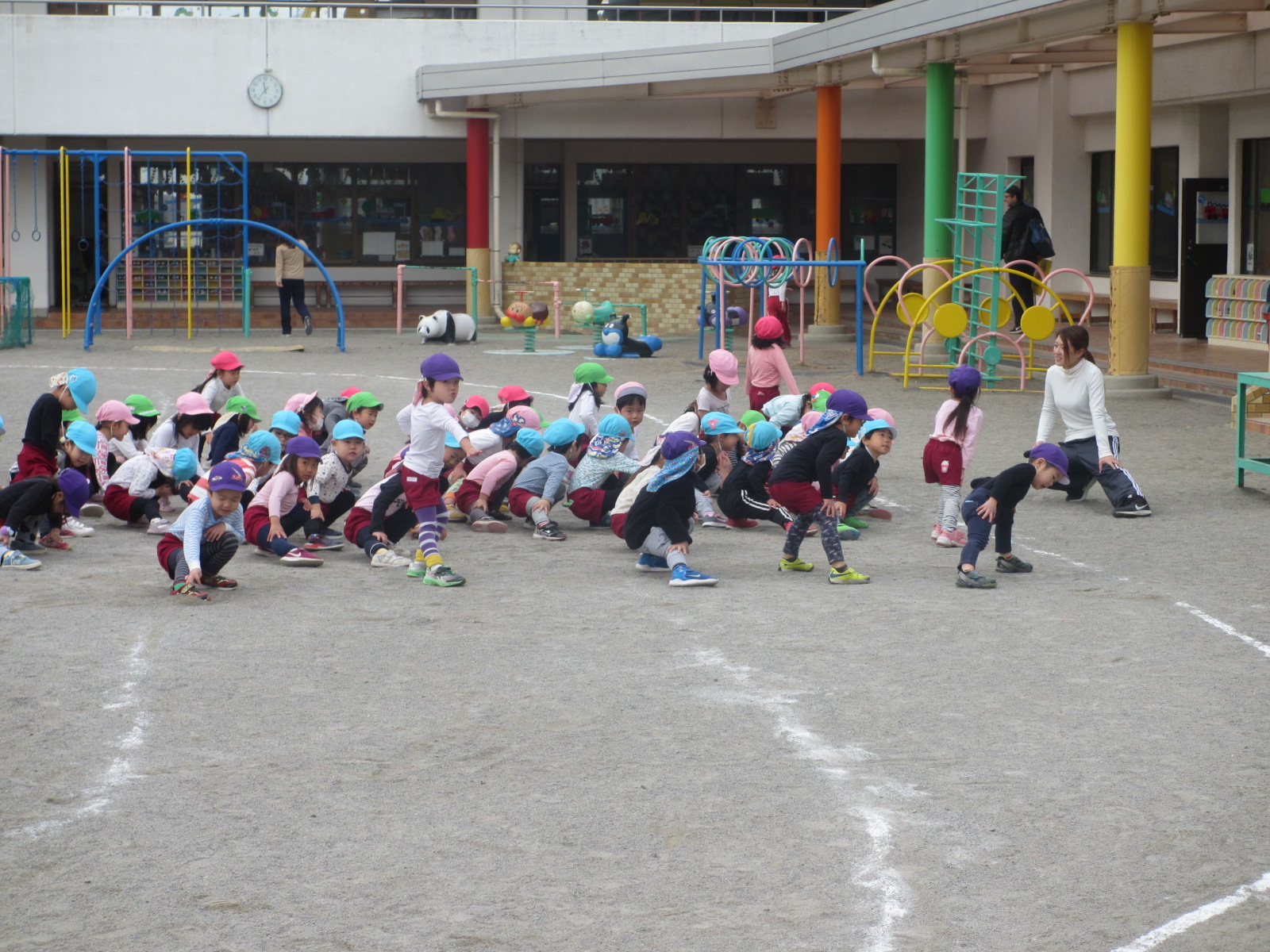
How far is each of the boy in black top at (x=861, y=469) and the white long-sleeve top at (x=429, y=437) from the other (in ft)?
7.81

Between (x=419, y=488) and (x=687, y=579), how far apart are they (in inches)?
61.2

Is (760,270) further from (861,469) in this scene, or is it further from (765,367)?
(861,469)

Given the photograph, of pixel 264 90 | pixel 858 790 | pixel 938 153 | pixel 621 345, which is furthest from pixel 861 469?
pixel 264 90

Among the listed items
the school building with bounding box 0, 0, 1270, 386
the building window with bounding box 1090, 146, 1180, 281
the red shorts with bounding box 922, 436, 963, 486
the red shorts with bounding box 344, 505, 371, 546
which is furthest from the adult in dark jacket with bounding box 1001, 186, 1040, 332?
the red shorts with bounding box 344, 505, 371, 546

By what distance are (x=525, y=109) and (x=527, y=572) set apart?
2186 centimetres

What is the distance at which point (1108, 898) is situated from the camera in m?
4.36

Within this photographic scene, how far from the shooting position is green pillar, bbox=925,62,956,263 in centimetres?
2102

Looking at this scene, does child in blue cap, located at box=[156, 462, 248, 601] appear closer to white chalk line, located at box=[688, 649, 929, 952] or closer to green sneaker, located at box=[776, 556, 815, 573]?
white chalk line, located at box=[688, 649, 929, 952]

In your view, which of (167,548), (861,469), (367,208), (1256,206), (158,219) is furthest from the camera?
(367,208)

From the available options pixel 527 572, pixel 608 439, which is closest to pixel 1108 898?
pixel 527 572

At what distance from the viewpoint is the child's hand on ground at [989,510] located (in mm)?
8305

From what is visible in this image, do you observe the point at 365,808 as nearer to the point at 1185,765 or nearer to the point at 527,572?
the point at 1185,765

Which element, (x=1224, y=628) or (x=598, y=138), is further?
(x=598, y=138)

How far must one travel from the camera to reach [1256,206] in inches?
857
